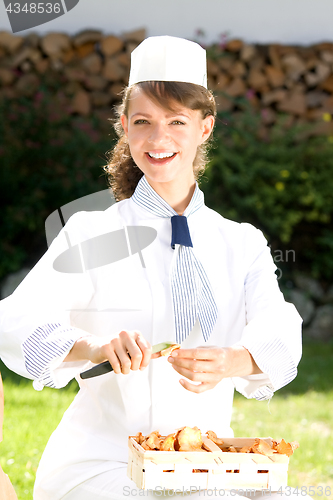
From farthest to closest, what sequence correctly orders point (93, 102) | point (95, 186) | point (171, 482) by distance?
point (93, 102)
point (95, 186)
point (171, 482)

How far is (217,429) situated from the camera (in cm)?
180

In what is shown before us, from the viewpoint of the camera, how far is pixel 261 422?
385 cm

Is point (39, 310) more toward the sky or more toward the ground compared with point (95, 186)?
more toward the sky

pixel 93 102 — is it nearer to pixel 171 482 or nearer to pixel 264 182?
pixel 264 182

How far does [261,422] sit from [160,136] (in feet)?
8.18

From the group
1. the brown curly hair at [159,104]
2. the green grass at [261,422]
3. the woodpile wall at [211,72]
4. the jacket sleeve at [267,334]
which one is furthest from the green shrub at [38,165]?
the jacket sleeve at [267,334]

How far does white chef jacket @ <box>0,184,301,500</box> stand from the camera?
1.63 m

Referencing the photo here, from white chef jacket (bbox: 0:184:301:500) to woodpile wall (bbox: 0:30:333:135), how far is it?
176 inches

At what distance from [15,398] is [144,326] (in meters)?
2.35

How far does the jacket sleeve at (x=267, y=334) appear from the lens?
168 centimetres

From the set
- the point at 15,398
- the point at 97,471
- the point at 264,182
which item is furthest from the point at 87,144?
the point at 97,471

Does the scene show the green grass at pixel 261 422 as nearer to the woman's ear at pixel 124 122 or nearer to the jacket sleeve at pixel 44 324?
the jacket sleeve at pixel 44 324

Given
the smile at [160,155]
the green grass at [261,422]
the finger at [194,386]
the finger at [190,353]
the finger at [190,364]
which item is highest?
the smile at [160,155]

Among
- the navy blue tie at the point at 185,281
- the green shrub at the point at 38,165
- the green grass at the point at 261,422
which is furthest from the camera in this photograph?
the green shrub at the point at 38,165
